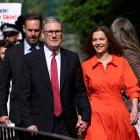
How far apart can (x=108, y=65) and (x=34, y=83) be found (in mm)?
1276

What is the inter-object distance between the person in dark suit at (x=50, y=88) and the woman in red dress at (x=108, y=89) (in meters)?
0.62

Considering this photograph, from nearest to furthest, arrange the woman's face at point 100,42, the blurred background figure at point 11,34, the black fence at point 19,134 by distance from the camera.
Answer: the black fence at point 19,134 < the woman's face at point 100,42 < the blurred background figure at point 11,34

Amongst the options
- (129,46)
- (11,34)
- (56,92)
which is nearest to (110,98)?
(129,46)

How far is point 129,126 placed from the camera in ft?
34.1

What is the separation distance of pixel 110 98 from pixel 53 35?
48.3 inches

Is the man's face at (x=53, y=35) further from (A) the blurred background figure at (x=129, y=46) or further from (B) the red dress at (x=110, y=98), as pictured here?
(A) the blurred background figure at (x=129, y=46)

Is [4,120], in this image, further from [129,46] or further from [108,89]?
[129,46]

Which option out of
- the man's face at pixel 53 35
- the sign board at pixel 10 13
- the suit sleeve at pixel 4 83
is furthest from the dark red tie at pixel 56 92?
the sign board at pixel 10 13

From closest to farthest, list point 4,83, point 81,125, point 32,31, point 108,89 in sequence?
point 81,125 → point 4,83 → point 108,89 → point 32,31

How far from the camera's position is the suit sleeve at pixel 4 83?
9.89 metres

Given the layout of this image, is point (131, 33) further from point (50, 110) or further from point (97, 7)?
point (97, 7)

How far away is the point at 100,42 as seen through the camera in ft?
34.1

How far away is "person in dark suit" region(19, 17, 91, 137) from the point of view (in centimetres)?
942

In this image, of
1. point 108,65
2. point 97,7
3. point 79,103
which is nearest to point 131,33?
point 108,65
